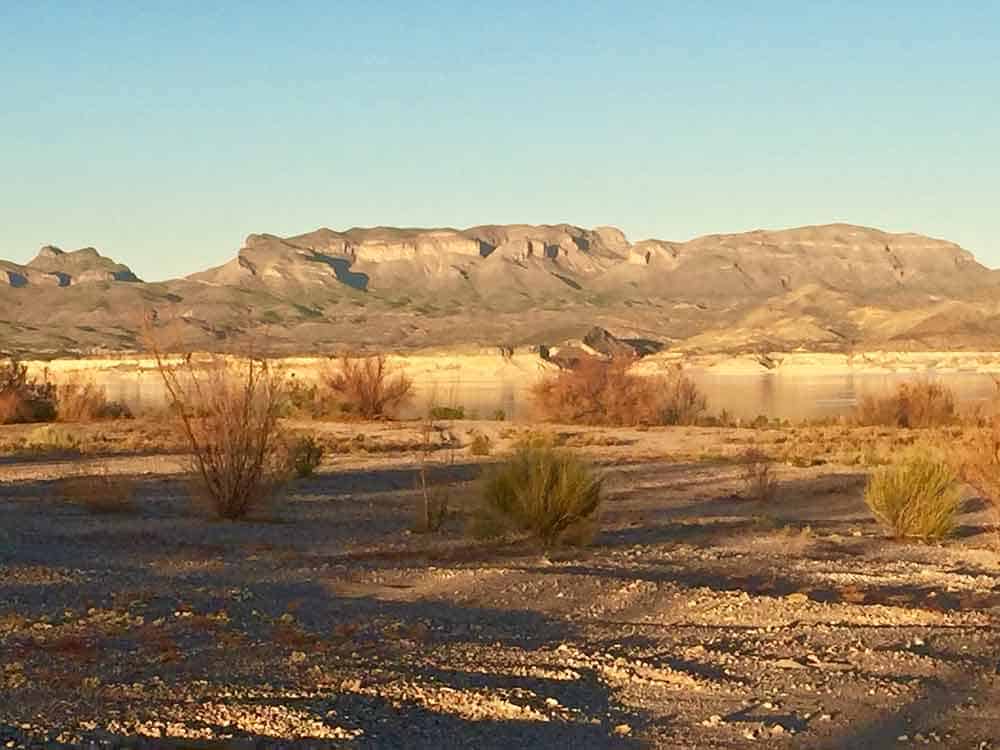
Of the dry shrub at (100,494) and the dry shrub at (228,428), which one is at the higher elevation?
the dry shrub at (228,428)

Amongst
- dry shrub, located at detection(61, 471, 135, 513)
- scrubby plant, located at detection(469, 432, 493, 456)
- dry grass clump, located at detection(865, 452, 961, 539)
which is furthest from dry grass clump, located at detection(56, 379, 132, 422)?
dry grass clump, located at detection(865, 452, 961, 539)

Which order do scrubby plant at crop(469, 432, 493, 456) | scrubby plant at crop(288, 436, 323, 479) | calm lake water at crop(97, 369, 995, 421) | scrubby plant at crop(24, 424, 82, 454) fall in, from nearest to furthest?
scrubby plant at crop(288, 436, 323, 479) → scrubby plant at crop(469, 432, 493, 456) → scrubby plant at crop(24, 424, 82, 454) → calm lake water at crop(97, 369, 995, 421)

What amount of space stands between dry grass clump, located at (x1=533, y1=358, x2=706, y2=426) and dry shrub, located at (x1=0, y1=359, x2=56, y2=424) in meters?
14.8

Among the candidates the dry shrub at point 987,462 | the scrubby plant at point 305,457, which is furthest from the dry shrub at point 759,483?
the scrubby plant at point 305,457

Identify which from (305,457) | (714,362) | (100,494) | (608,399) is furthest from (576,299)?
(100,494)

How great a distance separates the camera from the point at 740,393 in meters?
70.9

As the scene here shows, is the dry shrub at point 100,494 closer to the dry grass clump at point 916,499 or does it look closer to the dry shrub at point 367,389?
the dry grass clump at point 916,499

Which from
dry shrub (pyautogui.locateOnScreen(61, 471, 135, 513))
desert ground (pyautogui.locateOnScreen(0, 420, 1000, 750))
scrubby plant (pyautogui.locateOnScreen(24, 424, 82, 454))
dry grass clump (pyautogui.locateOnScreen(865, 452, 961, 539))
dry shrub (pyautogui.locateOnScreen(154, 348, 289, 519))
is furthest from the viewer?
scrubby plant (pyautogui.locateOnScreen(24, 424, 82, 454))

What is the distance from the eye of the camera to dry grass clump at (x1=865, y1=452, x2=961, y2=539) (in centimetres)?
1736

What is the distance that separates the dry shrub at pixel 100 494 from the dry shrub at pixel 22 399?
21122mm

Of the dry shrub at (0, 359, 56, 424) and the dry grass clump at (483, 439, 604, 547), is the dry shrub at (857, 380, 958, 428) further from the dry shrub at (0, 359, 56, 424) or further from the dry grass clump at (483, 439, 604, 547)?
the dry grass clump at (483, 439, 604, 547)

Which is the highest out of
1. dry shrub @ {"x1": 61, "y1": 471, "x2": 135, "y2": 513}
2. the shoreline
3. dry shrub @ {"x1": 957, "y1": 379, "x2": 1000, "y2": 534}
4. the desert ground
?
the shoreline

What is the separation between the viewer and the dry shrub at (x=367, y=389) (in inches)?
1751

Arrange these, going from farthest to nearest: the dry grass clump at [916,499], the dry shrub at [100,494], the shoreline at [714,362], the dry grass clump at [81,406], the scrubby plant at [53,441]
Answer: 1. the shoreline at [714,362]
2. the dry grass clump at [81,406]
3. the scrubby plant at [53,441]
4. the dry shrub at [100,494]
5. the dry grass clump at [916,499]
